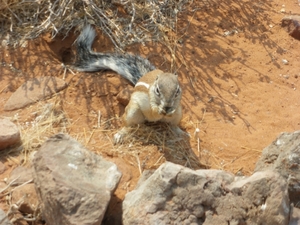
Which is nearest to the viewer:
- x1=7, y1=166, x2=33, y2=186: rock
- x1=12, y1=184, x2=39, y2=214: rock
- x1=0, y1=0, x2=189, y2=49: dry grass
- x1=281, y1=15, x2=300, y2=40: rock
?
x1=12, y1=184, x2=39, y2=214: rock

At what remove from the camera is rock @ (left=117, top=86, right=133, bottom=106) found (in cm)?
526

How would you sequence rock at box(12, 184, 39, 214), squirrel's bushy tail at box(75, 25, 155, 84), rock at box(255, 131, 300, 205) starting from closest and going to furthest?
rock at box(12, 184, 39, 214) → rock at box(255, 131, 300, 205) → squirrel's bushy tail at box(75, 25, 155, 84)

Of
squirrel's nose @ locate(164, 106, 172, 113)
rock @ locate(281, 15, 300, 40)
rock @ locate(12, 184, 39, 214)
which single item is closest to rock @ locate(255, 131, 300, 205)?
squirrel's nose @ locate(164, 106, 172, 113)

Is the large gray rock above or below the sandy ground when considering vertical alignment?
above

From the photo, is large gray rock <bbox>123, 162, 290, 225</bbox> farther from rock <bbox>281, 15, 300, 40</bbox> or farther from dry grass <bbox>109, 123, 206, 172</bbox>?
rock <bbox>281, 15, 300, 40</bbox>

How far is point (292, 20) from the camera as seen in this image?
22.2 feet

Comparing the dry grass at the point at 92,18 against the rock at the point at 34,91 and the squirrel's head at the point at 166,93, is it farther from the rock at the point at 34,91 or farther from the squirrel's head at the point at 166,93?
the squirrel's head at the point at 166,93

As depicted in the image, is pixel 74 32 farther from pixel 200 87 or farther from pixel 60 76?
pixel 200 87

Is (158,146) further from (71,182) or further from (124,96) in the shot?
(71,182)

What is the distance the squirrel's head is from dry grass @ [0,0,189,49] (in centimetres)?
128

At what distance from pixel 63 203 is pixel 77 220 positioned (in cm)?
16

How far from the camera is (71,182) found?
3508mm

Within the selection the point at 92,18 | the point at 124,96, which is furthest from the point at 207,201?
the point at 92,18

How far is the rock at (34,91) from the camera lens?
516cm
